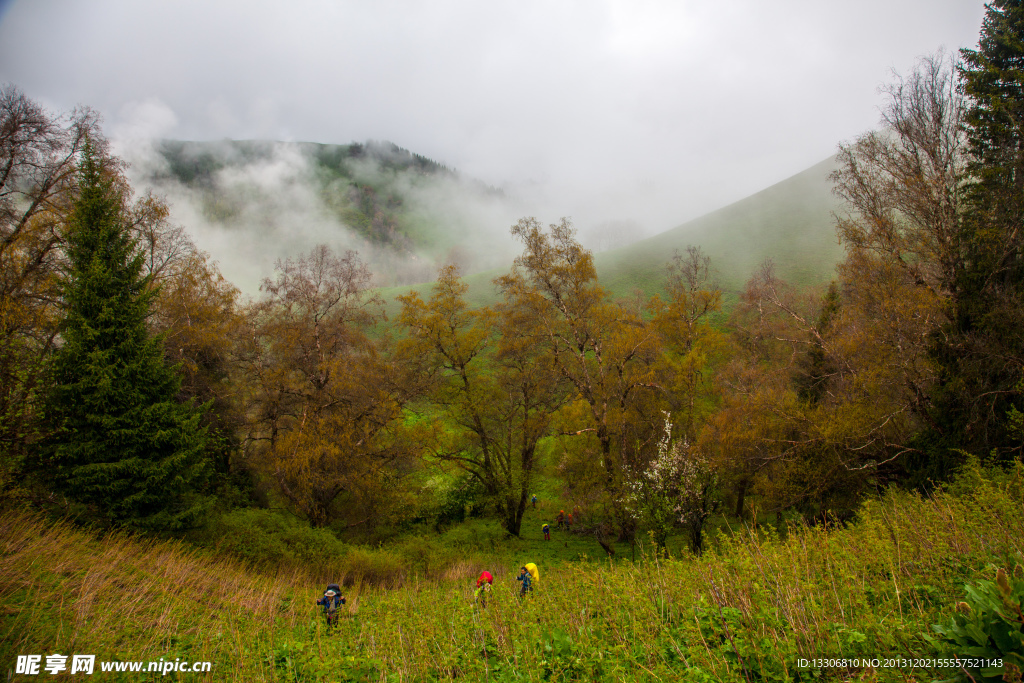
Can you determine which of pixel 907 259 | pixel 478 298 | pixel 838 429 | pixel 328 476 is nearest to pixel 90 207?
pixel 328 476

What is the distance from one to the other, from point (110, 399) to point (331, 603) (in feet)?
28.5

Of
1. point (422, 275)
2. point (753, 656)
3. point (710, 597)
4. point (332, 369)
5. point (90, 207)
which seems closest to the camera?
point (753, 656)

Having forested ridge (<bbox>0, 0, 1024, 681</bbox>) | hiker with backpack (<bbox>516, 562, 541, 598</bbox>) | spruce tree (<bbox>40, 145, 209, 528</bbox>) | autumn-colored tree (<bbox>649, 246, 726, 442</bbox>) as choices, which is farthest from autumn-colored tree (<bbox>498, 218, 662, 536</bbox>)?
spruce tree (<bbox>40, 145, 209, 528</bbox>)

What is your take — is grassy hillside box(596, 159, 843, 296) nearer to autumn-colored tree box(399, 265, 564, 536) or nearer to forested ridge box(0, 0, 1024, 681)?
autumn-colored tree box(399, 265, 564, 536)

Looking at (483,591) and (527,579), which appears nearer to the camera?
(483,591)

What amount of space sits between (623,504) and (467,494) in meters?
11.1

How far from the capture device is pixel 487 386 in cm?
1967

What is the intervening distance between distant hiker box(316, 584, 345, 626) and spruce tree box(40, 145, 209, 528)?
603 cm

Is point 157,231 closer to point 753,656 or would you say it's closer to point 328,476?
point 328,476

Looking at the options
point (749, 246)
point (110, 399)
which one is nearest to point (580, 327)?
point (110, 399)

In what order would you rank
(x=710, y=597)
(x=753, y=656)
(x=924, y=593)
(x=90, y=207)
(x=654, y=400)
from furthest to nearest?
(x=654, y=400) < (x=90, y=207) < (x=710, y=597) < (x=924, y=593) < (x=753, y=656)

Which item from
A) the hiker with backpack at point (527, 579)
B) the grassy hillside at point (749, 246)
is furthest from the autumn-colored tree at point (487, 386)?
the grassy hillside at point (749, 246)

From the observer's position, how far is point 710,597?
5.43 meters

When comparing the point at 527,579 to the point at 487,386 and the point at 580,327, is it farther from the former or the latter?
the point at 487,386
